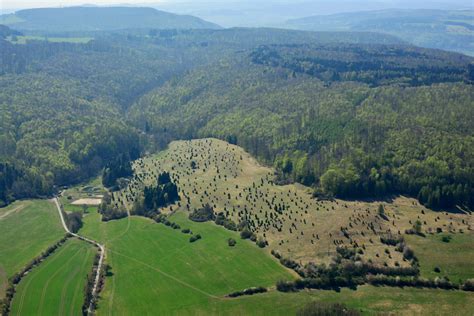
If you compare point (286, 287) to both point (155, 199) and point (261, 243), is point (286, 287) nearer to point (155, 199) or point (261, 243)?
point (261, 243)

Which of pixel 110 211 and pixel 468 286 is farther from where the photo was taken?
pixel 110 211

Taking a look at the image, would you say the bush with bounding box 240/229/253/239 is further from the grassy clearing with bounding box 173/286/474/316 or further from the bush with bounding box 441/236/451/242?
the bush with bounding box 441/236/451/242

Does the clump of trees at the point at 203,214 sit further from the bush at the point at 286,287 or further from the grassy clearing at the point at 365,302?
the grassy clearing at the point at 365,302

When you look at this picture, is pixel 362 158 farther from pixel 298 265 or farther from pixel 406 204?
pixel 298 265

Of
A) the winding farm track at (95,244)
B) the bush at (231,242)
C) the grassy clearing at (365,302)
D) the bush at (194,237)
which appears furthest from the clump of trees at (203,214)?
the grassy clearing at (365,302)

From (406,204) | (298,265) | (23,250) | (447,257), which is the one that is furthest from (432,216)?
(23,250)

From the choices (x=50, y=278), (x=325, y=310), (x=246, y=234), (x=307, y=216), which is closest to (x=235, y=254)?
(x=246, y=234)
